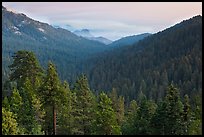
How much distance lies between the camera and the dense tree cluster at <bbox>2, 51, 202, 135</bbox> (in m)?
28.9

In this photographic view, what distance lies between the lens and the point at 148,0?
341 inches

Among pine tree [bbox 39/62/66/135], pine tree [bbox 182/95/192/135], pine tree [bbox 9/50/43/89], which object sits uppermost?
pine tree [bbox 9/50/43/89]

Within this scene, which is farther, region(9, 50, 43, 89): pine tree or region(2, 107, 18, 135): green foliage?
region(9, 50, 43, 89): pine tree

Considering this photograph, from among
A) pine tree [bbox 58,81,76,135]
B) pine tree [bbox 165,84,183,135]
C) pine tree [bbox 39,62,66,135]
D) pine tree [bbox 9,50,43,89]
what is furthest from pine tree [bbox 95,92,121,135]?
pine tree [bbox 9,50,43,89]

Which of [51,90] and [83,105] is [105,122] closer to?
[83,105]

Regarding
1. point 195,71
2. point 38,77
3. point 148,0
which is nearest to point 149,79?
point 195,71

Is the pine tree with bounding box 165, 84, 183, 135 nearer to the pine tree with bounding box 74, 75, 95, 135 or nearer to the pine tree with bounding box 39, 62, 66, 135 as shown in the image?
the pine tree with bounding box 74, 75, 95, 135

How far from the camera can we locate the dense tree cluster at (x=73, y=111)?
28.9m

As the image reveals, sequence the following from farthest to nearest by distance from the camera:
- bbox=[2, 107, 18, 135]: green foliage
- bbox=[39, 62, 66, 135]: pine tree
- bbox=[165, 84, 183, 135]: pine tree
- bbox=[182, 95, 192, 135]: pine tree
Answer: bbox=[182, 95, 192, 135]: pine tree, bbox=[165, 84, 183, 135]: pine tree, bbox=[39, 62, 66, 135]: pine tree, bbox=[2, 107, 18, 135]: green foliage

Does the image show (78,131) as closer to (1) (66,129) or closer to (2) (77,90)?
(1) (66,129)

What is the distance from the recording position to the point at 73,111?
3306 cm

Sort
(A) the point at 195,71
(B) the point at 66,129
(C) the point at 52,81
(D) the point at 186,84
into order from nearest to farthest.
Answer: (C) the point at 52,81 → (B) the point at 66,129 → (D) the point at 186,84 → (A) the point at 195,71

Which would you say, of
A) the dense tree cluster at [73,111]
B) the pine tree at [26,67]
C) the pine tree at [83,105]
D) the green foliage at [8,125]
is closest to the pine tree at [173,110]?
the dense tree cluster at [73,111]

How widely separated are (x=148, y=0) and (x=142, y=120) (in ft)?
85.1
